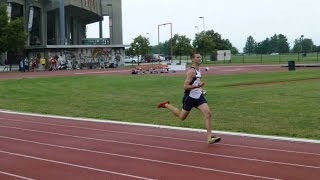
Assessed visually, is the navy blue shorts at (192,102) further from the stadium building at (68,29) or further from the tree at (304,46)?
the tree at (304,46)

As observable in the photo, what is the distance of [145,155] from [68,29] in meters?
72.6

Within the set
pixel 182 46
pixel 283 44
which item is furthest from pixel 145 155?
pixel 283 44

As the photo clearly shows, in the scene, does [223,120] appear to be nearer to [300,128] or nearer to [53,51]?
[300,128]

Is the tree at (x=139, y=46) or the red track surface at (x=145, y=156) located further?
the tree at (x=139, y=46)

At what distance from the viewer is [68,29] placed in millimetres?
79750

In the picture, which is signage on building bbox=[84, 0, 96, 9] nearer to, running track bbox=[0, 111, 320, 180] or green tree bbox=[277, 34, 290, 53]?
running track bbox=[0, 111, 320, 180]

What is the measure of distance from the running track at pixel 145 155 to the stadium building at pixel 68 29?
4699 centimetres

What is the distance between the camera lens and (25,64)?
178 ft

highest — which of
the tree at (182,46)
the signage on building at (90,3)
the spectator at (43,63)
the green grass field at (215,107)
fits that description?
the signage on building at (90,3)

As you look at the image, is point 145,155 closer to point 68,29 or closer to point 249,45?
point 68,29

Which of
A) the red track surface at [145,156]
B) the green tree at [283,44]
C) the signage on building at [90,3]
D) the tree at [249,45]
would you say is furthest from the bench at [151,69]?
the tree at [249,45]

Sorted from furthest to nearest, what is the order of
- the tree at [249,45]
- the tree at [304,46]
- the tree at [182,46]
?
1. the tree at [249,45]
2. the tree at [304,46]
3. the tree at [182,46]

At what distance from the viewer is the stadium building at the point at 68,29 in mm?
59375

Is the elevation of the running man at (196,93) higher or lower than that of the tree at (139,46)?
lower
